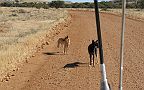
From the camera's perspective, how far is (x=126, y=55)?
18.5 metres

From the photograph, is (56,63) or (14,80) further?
(56,63)

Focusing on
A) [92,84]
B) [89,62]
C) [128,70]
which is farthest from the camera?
[89,62]

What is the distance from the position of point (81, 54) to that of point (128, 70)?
3.95m

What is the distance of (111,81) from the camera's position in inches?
523

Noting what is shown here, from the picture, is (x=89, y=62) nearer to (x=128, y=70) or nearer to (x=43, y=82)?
(x=128, y=70)

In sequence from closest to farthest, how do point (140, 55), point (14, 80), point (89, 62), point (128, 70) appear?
point (14, 80)
point (128, 70)
point (89, 62)
point (140, 55)

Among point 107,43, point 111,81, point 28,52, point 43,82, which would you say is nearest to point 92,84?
point 111,81

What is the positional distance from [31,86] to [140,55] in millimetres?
6770

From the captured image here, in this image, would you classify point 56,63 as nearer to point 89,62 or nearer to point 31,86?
point 89,62

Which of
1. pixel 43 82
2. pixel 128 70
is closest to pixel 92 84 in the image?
pixel 43 82

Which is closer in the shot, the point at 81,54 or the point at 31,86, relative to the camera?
the point at 31,86

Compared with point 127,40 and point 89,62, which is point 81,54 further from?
point 127,40

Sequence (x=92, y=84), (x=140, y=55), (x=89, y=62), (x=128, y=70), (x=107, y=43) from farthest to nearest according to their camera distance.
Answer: (x=107, y=43), (x=140, y=55), (x=89, y=62), (x=128, y=70), (x=92, y=84)

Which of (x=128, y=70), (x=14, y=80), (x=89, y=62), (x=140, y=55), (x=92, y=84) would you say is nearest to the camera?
(x=92, y=84)
